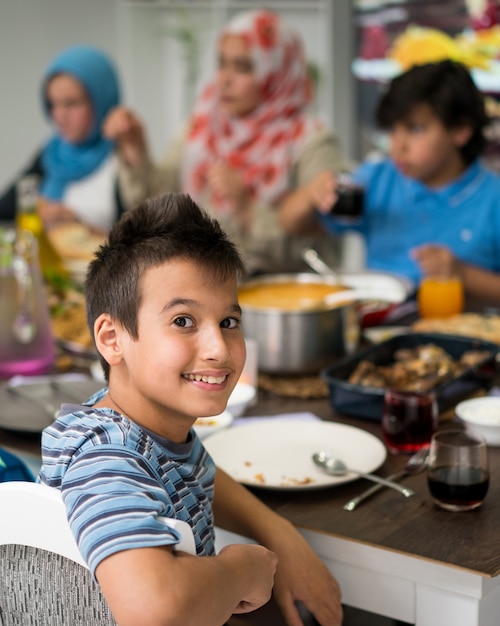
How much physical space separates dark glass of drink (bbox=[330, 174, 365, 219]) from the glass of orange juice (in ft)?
1.43

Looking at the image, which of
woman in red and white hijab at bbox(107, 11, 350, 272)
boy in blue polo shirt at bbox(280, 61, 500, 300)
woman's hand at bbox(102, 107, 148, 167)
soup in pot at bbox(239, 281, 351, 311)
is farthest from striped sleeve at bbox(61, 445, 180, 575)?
woman's hand at bbox(102, 107, 148, 167)

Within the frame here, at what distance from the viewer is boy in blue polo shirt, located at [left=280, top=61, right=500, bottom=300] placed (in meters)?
2.45

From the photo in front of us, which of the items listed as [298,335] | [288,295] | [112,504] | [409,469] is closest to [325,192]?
[288,295]

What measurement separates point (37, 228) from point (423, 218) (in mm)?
1078

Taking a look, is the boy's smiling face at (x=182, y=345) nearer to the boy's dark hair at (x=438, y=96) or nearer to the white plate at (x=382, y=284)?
the white plate at (x=382, y=284)

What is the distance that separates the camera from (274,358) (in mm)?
1682

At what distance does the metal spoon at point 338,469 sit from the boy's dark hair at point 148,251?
0.37 metres

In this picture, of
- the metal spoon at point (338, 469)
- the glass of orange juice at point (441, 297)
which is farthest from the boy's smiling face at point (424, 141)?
the metal spoon at point (338, 469)

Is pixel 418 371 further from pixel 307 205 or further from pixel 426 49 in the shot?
pixel 426 49

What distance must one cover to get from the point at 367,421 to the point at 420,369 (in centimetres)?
14

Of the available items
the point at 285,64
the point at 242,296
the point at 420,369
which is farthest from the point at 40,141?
the point at 420,369

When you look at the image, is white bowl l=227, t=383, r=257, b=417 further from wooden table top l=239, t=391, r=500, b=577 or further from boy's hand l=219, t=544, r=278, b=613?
boy's hand l=219, t=544, r=278, b=613

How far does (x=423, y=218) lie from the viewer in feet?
8.55

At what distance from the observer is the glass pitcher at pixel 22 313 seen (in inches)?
69.6
